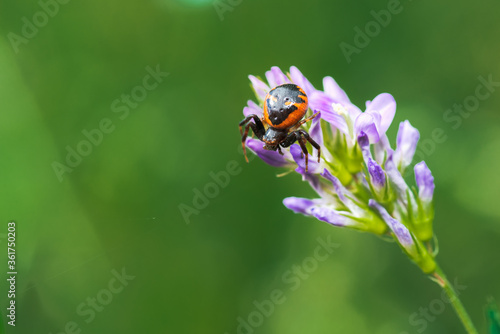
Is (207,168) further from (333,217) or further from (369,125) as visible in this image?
(369,125)

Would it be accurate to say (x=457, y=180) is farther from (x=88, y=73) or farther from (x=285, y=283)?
(x=88, y=73)

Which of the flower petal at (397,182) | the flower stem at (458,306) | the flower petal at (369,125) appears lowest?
the flower stem at (458,306)

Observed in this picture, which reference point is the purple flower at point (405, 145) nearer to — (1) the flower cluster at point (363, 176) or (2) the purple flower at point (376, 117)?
(1) the flower cluster at point (363, 176)

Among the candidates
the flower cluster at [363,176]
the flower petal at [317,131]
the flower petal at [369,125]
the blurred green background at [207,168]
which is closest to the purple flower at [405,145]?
the flower cluster at [363,176]

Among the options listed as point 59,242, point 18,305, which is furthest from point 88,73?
point 18,305

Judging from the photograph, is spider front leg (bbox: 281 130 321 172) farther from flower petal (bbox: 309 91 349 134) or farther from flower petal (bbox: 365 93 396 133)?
flower petal (bbox: 365 93 396 133)

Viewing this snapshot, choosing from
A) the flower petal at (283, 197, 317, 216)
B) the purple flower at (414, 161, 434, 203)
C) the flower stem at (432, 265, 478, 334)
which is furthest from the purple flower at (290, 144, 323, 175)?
the flower stem at (432, 265, 478, 334)
